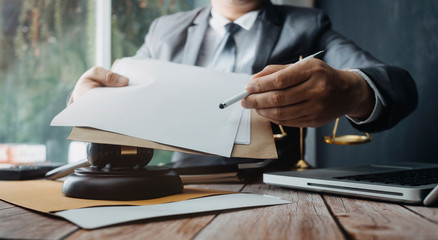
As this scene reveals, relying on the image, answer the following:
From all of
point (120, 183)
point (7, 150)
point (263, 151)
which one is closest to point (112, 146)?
point (120, 183)

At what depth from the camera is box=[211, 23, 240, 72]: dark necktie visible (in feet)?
3.72

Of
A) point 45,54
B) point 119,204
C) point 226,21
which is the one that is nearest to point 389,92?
point 119,204

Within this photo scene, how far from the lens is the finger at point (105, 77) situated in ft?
2.04

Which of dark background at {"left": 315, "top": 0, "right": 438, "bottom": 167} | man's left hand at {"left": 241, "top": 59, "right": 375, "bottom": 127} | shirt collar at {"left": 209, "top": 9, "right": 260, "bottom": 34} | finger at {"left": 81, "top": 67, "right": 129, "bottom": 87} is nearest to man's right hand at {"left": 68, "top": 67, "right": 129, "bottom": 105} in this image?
finger at {"left": 81, "top": 67, "right": 129, "bottom": 87}

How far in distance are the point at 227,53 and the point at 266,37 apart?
0.13 meters

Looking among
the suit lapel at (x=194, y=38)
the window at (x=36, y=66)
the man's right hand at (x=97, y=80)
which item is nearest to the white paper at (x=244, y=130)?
the man's right hand at (x=97, y=80)

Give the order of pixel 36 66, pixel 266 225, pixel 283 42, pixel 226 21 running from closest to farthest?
pixel 266 225, pixel 283 42, pixel 226 21, pixel 36 66

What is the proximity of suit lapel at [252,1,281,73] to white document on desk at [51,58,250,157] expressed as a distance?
49cm

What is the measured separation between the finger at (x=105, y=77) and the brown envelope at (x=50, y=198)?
0.64 feet

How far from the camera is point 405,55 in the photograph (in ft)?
4.00

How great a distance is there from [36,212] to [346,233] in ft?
1.08

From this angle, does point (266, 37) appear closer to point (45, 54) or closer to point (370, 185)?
point (370, 185)

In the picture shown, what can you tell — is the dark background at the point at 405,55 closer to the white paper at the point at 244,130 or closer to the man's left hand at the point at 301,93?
the man's left hand at the point at 301,93

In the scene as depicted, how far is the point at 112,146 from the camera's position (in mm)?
494
